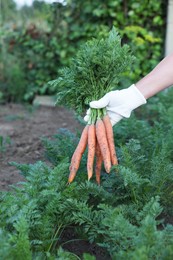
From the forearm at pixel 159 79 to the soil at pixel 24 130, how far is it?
1230 millimetres

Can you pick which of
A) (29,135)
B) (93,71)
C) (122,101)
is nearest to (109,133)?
(122,101)

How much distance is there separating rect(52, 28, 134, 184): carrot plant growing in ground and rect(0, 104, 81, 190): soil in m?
0.84

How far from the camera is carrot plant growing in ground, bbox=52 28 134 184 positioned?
3025 millimetres

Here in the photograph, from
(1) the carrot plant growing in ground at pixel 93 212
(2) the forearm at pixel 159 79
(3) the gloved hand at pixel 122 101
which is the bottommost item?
(1) the carrot plant growing in ground at pixel 93 212

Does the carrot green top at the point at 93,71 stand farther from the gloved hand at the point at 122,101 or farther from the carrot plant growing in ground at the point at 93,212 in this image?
the carrot plant growing in ground at the point at 93,212

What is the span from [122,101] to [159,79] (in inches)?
9.1

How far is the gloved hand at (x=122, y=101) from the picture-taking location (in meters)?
2.95

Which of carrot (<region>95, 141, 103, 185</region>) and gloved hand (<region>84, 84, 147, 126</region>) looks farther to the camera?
carrot (<region>95, 141, 103, 185</region>)

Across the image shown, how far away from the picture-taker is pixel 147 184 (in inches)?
118

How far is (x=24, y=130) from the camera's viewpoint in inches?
227

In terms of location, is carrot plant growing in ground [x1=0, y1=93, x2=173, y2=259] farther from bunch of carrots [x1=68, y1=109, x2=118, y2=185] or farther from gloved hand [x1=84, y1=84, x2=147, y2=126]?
gloved hand [x1=84, y1=84, x2=147, y2=126]

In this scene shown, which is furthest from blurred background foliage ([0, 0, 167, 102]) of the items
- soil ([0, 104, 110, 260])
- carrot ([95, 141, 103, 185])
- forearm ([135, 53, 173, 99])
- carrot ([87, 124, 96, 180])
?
forearm ([135, 53, 173, 99])

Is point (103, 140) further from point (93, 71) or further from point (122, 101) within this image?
point (93, 71)

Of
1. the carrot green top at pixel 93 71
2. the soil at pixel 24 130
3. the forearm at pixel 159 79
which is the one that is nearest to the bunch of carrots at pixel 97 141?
the carrot green top at pixel 93 71
